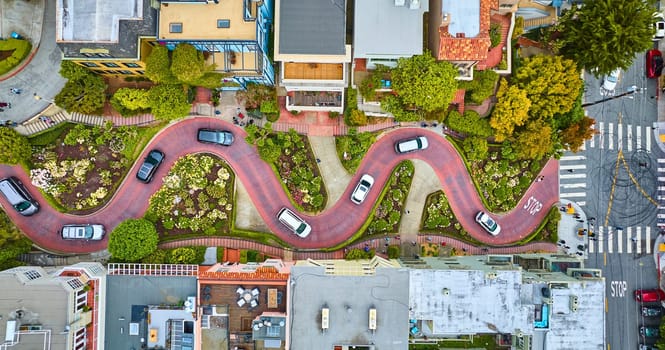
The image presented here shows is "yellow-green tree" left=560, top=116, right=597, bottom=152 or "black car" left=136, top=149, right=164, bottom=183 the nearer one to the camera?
"yellow-green tree" left=560, top=116, right=597, bottom=152

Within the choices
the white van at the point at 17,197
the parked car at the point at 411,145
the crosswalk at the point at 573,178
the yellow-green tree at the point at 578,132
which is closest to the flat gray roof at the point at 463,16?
the parked car at the point at 411,145

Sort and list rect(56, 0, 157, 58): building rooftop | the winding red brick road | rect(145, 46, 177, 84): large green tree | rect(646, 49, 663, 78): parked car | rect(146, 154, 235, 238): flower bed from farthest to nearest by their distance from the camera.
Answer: rect(646, 49, 663, 78): parked car < rect(146, 154, 235, 238): flower bed < the winding red brick road < rect(145, 46, 177, 84): large green tree < rect(56, 0, 157, 58): building rooftop

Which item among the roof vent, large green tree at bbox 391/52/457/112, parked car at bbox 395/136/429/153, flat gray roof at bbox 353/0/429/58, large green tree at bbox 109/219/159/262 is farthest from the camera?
parked car at bbox 395/136/429/153

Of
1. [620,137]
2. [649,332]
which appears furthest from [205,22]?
[649,332]

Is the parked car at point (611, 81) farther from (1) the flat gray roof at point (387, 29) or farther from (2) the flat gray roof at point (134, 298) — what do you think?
(2) the flat gray roof at point (134, 298)

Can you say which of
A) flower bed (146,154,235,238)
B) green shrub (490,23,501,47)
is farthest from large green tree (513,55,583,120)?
flower bed (146,154,235,238)

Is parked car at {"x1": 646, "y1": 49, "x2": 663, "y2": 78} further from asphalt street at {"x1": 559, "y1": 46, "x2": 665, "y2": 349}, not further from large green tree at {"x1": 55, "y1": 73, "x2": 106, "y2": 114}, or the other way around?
large green tree at {"x1": 55, "y1": 73, "x2": 106, "y2": 114}

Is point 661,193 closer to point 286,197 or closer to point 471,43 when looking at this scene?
point 471,43

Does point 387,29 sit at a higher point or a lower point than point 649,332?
higher

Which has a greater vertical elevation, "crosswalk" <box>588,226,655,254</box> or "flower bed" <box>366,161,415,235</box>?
"flower bed" <box>366,161,415,235</box>
